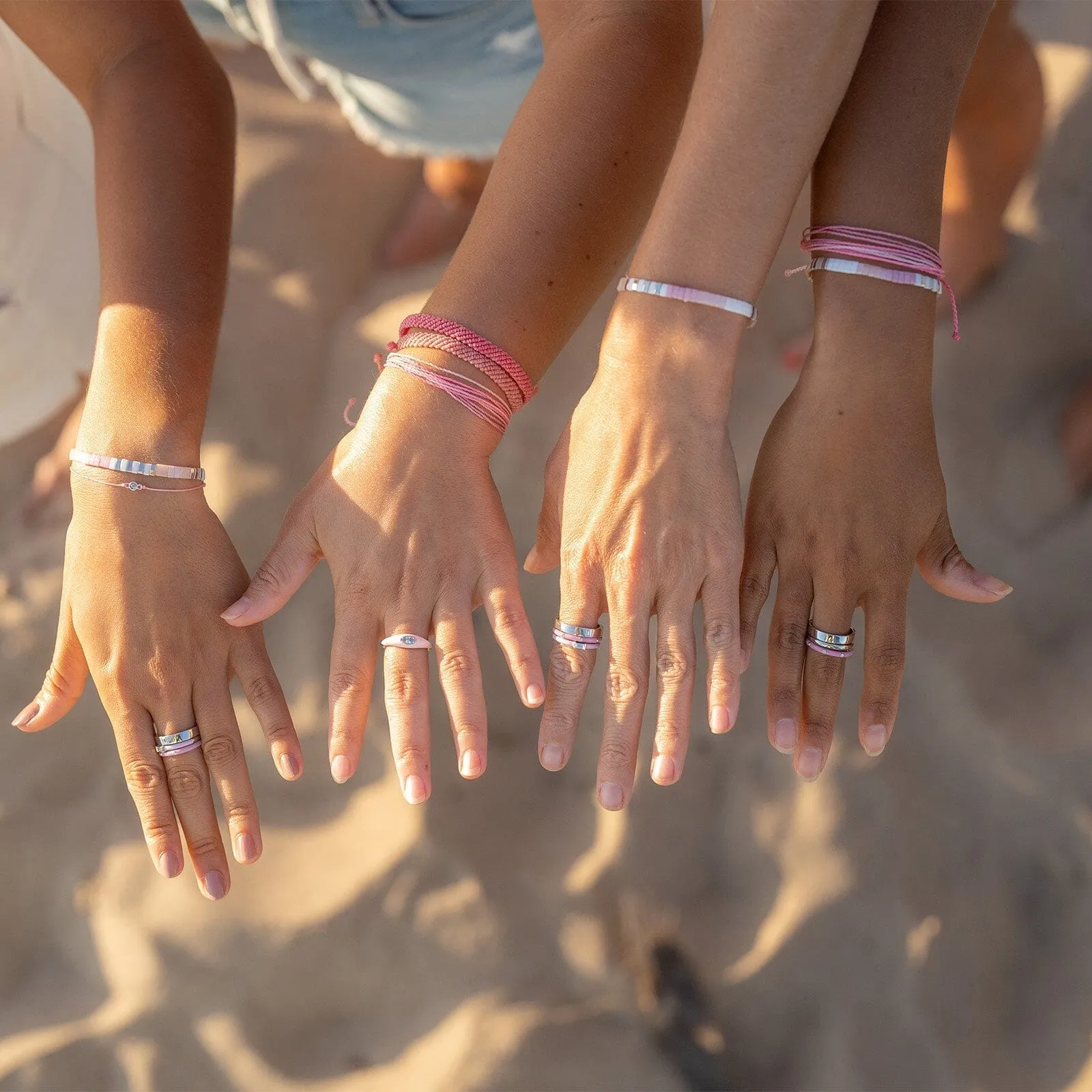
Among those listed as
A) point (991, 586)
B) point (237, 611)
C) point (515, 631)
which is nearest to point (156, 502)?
point (237, 611)

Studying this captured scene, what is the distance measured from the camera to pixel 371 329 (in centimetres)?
217

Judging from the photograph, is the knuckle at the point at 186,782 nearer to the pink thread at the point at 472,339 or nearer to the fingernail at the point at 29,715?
the fingernail at the point at 29,715

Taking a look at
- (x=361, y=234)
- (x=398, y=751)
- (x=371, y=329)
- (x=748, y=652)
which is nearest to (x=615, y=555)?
(x=748, y=652)

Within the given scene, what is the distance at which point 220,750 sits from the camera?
1319 millimetres

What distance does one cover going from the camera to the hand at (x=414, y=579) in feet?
4.16

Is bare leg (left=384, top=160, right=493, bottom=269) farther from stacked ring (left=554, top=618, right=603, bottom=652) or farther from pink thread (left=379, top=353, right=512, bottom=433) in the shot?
stacked ring (left=554, top=618, right=603, bottom=652)

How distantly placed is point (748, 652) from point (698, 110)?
2.23 feet

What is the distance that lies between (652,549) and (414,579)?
305mm

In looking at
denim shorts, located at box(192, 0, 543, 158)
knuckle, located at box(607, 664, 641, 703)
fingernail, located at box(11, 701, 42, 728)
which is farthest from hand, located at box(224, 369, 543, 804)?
denim shorts, located at box(192, 0, 543, 158)

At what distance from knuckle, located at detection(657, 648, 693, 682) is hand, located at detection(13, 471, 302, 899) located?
0.51m

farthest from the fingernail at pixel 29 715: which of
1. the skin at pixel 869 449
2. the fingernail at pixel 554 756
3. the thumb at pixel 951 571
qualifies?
the thumb at pixel 951 571

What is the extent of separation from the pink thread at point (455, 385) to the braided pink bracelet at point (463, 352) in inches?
0.8

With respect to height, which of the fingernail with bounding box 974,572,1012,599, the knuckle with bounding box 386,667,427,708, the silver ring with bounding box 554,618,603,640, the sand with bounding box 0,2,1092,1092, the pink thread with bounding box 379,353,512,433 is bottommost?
the sand with bounding box 0,2,1092,1092

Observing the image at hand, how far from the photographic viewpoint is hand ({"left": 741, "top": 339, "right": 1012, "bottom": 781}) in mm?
1265
